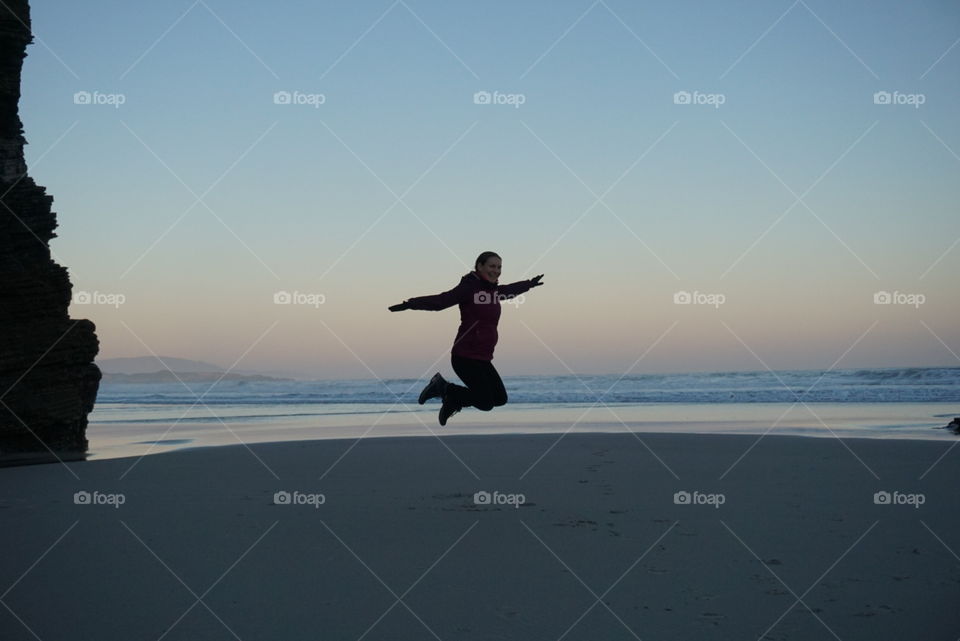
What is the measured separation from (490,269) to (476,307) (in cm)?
40

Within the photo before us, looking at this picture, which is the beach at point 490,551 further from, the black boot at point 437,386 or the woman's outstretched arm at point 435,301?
the woman's outstretched arm at point 435,301

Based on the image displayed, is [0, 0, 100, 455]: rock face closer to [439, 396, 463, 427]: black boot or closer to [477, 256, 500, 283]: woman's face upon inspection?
[439, 396, 463, 427]: black boot

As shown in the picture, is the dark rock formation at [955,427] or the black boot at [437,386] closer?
the black boot at [437,386]

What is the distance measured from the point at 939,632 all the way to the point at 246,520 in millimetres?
6355

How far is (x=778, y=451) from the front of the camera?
556 inches

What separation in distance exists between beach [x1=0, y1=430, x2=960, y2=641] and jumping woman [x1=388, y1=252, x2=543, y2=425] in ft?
4.27

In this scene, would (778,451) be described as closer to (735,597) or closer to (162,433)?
(735,597)

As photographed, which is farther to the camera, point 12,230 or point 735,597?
point 12,230

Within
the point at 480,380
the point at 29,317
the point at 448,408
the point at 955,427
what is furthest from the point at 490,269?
the point at 955,427

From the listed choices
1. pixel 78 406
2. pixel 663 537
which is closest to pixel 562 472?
pixel 663 537

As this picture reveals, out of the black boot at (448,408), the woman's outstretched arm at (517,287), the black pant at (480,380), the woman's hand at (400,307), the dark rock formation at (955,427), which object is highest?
the dark rock formation at (955,427)

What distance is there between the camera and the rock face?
1511 centimetres

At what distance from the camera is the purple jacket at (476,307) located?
8062 millimetres

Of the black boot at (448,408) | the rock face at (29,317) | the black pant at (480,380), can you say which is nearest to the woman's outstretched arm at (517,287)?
the black pant at (480,380)
